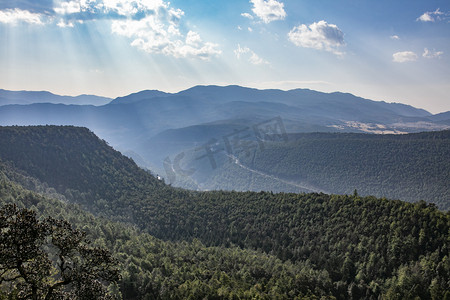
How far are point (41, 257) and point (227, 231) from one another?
9535 centimetres

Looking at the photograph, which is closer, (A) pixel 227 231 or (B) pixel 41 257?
(B) pixel 41 257

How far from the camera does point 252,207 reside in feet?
417

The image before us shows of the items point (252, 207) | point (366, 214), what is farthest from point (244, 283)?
point (252, 207)

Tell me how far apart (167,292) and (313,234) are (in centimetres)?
5741

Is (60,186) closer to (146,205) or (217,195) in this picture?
(146,205)

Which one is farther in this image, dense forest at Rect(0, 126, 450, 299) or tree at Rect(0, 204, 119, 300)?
dense forest at Rect(0, 126, 450, 299)

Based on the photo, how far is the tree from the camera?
21.0 metres

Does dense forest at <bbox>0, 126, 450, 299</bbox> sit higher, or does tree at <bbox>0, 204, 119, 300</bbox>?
tree at <bbox>0, 204, 119, 300</bbox>

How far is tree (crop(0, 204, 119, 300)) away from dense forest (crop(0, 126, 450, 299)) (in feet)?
105

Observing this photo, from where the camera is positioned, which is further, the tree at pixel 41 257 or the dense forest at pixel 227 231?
the dense forest at pixel 227 231

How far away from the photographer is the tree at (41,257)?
68.7 ft

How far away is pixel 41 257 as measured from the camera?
23.2 m

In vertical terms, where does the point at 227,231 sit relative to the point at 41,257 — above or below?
below

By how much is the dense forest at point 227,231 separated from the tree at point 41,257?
32058mm
